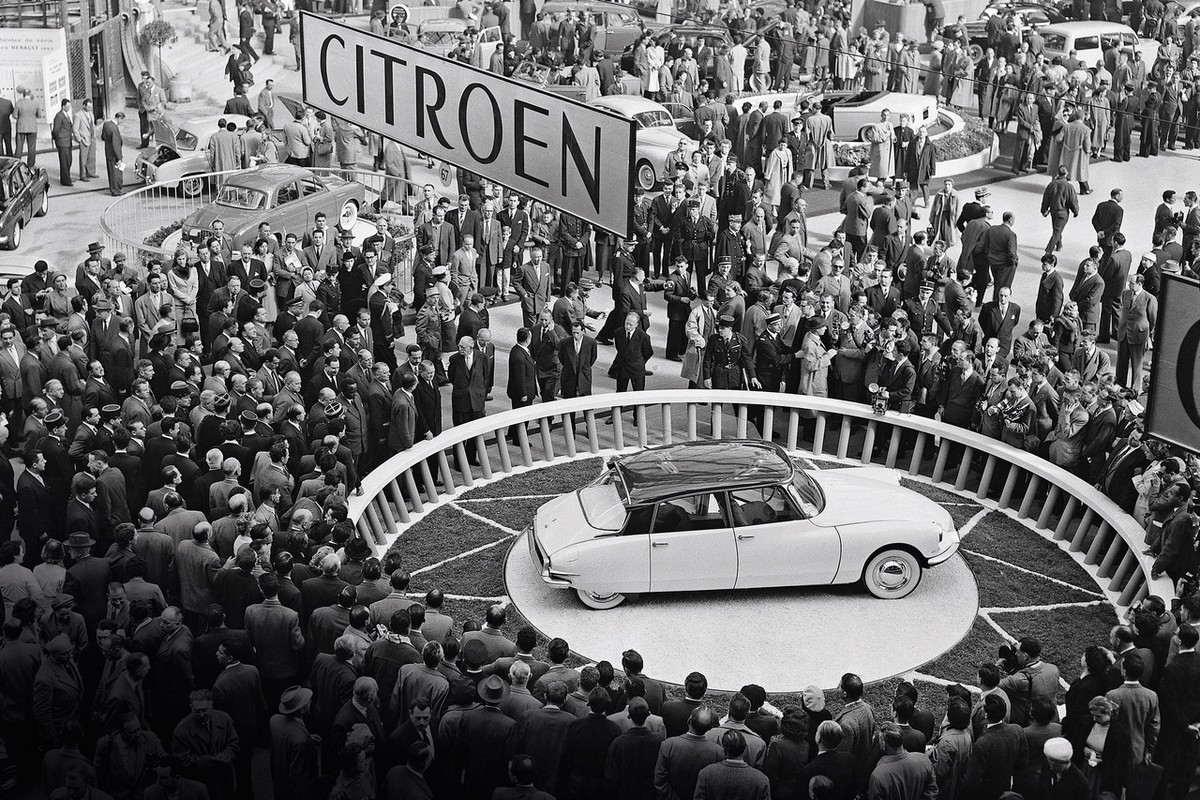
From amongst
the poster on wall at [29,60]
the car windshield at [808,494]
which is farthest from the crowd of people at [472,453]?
the poster on wall at [29,60]

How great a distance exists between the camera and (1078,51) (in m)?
34.5

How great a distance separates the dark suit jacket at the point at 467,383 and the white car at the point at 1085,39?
22156 millimetres

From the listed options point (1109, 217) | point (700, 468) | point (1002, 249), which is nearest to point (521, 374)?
point (700, 468)

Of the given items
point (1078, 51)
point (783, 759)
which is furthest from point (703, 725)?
point (1078, 51)

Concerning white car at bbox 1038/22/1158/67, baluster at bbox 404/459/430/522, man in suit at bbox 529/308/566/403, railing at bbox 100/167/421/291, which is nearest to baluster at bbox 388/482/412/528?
baluster at bbox 404/459/430/522

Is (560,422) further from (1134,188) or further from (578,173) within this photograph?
(1134,188)

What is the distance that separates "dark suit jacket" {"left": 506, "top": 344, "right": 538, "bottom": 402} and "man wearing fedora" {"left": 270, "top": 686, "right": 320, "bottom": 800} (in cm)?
752

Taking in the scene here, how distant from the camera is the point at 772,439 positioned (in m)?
17.9

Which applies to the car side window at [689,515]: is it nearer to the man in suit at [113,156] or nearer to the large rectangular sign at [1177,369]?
the large rectangular sign at [1177,369]

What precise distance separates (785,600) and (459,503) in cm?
404

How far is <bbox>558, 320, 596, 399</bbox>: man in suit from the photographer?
1767 centimetres

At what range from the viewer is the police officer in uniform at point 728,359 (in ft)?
59.1

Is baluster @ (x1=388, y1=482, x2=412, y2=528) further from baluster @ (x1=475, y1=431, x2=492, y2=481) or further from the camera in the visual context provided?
the camera

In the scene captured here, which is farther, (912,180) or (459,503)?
(912,180)
